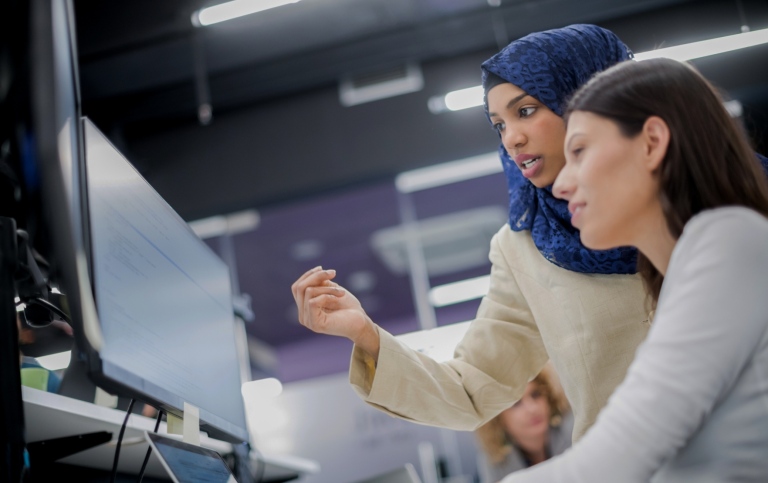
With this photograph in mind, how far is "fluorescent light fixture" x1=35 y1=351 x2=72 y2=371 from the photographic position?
5.98ft

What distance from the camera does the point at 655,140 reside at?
3.30 ft

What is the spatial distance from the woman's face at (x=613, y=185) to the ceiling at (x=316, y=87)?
3.35 metres

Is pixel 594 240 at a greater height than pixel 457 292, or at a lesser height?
lesser

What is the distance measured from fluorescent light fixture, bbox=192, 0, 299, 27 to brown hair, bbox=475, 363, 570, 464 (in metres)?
2.19

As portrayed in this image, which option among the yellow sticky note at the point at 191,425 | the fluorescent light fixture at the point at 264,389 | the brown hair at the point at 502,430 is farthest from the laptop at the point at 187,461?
the fluorescent light fixture at the point at 264,389

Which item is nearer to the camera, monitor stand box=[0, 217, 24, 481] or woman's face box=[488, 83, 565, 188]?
monitor stand box=[0, 217, 24, 481]

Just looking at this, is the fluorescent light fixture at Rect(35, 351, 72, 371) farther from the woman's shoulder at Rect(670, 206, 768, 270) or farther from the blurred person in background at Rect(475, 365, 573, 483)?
the blurred person in background at Rect(475, 365, 573, 483)

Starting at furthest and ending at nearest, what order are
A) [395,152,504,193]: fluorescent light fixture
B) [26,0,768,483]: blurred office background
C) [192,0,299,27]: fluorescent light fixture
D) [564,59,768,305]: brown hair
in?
[395,152,504,193]: fluorescent light fixture < [26,0,768,483]: blurred office background < [192,0,299,27]: fluorescent light fixture < [564,59,768,305]: brown hair

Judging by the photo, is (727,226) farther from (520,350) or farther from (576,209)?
(520,350)

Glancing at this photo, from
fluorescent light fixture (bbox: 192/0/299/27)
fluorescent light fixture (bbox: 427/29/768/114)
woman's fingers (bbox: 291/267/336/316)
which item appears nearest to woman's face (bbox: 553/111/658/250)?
woman's fingers (bbox: 291/267/336/316)

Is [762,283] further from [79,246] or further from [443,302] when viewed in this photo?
[443,302]

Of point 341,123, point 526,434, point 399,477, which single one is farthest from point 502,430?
point 341,123

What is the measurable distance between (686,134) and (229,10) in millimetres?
3452

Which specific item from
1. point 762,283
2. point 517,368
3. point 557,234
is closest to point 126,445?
point 517,368
